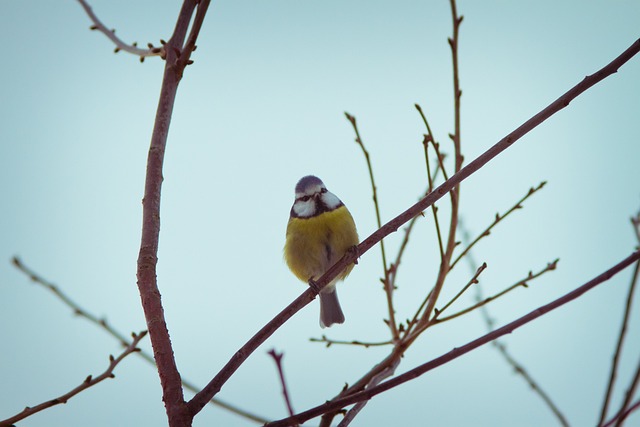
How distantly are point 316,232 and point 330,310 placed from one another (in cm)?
88

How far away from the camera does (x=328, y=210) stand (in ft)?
14.0

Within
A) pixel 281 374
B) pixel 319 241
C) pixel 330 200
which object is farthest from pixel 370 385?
pixel 330 200

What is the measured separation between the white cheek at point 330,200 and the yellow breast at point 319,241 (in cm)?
5

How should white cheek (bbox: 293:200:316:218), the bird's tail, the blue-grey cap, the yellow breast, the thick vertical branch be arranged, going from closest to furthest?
the thick vertical branch, the yellow breast, white cheek (bbox: 293:200:316:218), the blue-grey cap, the bird's tail

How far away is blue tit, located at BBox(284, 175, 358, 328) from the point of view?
4.16m

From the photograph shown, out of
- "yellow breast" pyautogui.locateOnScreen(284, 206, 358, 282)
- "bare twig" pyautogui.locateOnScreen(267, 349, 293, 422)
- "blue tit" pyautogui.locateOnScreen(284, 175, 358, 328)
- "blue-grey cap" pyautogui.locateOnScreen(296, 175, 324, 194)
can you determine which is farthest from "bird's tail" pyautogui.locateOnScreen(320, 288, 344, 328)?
"bare twig" pyautogui.locateOnScreen(267, 349, 293, 422)

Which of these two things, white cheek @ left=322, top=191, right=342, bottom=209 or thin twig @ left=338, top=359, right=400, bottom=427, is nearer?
thin twig @ left=338, top=359, right=400, bottom=427

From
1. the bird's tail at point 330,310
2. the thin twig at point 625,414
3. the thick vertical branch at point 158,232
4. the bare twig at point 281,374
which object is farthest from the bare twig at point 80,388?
the bird's tail at point 330,310

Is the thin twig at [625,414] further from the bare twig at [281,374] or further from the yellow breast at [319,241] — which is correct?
the yellow breast at [319,241]

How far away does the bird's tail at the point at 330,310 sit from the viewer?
4781 mm

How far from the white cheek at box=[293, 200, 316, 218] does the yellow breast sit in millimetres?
45

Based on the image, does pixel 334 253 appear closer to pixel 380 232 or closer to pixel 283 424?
pixel 380 232

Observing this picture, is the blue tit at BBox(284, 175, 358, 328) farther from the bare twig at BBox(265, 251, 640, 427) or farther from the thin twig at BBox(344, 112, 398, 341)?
the bare twig at BBox(265, 251, 640, 427)

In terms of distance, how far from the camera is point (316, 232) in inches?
165
